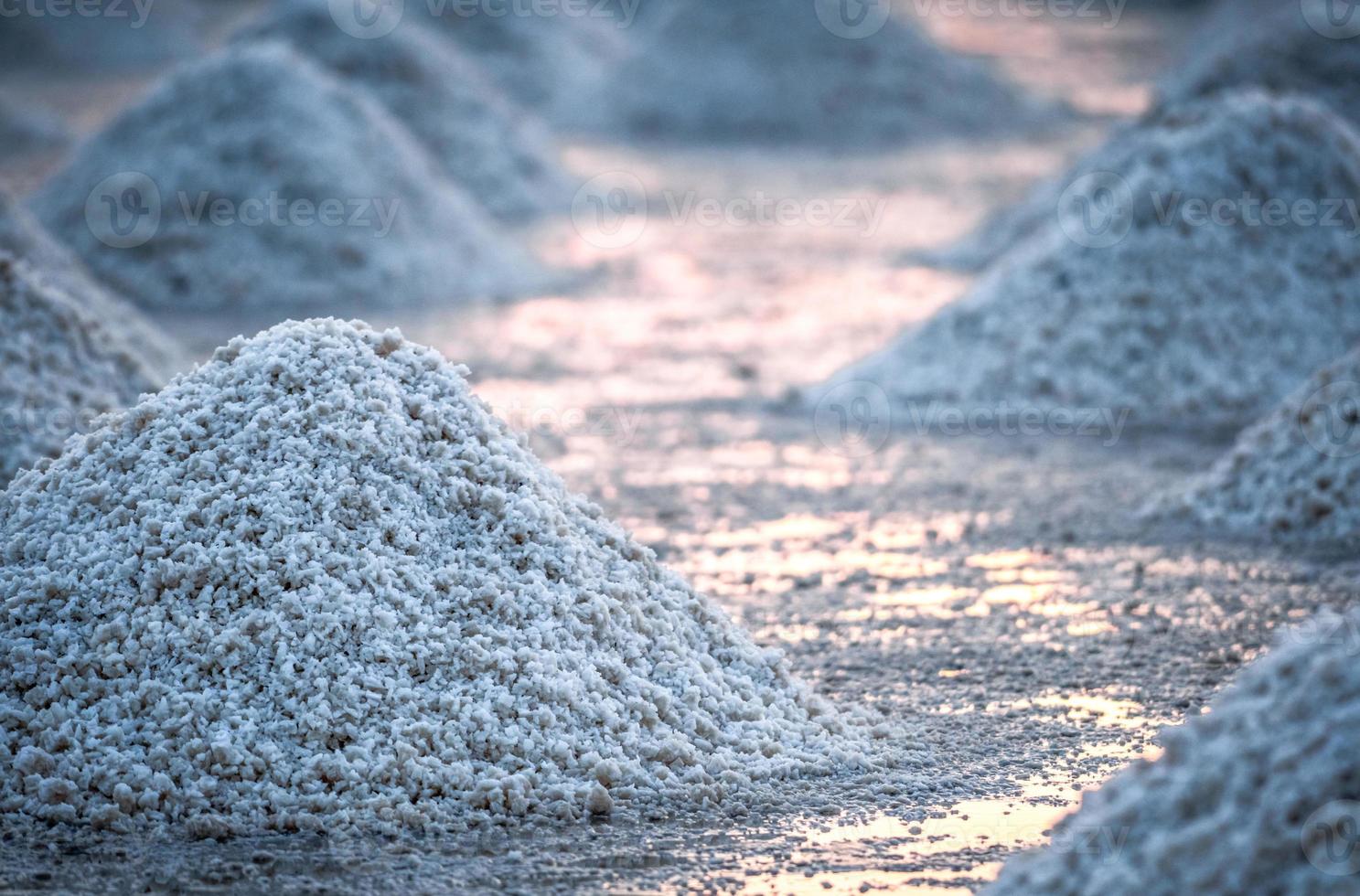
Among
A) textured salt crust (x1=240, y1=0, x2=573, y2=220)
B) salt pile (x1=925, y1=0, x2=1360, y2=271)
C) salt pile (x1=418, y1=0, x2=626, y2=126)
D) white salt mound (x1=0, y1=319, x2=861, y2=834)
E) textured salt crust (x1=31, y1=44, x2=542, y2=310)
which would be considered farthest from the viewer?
salt pile (x1=418, y1=0, x2=626, y2=126)

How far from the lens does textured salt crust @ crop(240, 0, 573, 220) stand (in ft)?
40.8

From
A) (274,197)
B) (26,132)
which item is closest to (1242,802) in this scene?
(274,197)

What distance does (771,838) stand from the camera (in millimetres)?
2809

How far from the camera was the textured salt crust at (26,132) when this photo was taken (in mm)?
14195

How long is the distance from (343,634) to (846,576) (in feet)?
6.15

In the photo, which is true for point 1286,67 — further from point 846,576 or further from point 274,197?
point 846,576

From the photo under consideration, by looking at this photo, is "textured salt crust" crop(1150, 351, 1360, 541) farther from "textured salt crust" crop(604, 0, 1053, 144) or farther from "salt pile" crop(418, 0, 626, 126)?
"salt pile" crop(418, 0, 626, 126)

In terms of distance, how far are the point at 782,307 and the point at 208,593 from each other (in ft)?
20.1

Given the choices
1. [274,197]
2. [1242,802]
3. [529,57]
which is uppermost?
[529,57]

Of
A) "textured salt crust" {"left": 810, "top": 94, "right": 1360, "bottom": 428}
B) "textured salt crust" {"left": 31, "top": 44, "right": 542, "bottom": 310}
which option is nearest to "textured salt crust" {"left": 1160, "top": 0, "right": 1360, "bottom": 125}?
"textured salt crust" {"left": 810, "top": 94, "right": 1360, "bottom": 428}

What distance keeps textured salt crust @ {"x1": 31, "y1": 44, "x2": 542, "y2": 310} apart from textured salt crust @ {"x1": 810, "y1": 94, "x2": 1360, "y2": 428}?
345cm

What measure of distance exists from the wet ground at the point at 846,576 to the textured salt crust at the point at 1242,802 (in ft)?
0.21

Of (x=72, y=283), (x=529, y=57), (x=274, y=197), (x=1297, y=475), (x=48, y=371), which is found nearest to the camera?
(x=1297, y=475)

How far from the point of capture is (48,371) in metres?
4.95
